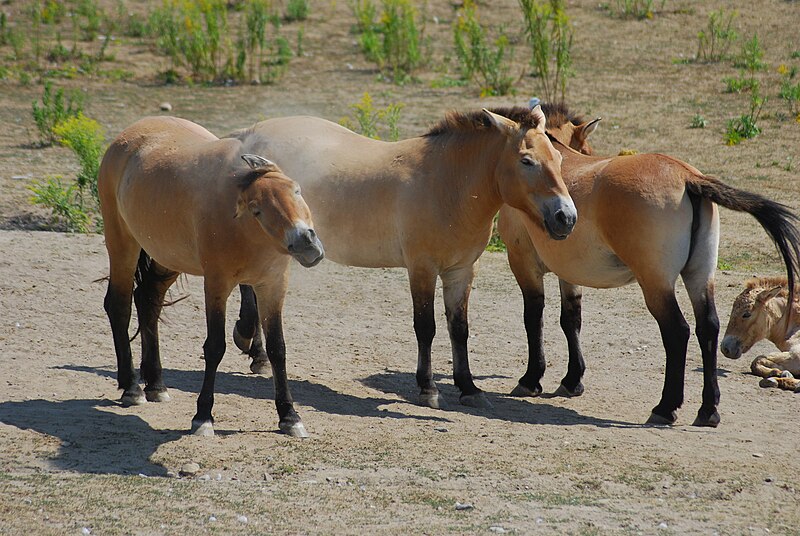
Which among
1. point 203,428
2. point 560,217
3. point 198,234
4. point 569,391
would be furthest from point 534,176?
point 203,428

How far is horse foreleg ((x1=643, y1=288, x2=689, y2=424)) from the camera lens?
6625 mm

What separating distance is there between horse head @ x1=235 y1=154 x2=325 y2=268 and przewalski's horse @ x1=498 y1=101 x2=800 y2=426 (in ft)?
5.64

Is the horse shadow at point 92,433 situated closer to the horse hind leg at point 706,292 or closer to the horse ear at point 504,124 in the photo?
the horse ear at point 504,124

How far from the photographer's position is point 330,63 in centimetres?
1800

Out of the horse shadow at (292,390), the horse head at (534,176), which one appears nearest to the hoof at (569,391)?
the horse shadow at (292,390)

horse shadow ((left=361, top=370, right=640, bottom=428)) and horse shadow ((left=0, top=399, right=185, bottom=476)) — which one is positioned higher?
horse shadow ((left=0, top=399, right=185, bottom=476))

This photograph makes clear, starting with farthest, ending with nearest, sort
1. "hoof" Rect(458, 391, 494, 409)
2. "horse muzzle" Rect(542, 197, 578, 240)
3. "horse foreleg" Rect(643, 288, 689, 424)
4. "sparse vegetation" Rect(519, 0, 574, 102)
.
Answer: "sparse vegetation" Rect(519, 0, 574, 102)
"hoof" Rect(458, 391, 494, 409)
"horse foreleg" Rect(643, 288, 689, 424)
"horse muzzle" Rect(542, 197, 578, 240)

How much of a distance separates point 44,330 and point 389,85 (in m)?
9.41

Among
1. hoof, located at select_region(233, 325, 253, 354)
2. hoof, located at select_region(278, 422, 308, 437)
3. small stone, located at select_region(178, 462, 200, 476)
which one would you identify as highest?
small stone, located at select_region(178, 462, 200, 476)

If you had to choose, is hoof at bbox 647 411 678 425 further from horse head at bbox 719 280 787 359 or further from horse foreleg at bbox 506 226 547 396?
horse head at bbox 719 280 787 359

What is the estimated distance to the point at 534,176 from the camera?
21.1 feet

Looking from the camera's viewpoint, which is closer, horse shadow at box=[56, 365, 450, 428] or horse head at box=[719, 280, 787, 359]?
horse shadow at box=[56, 365, 450, 428]

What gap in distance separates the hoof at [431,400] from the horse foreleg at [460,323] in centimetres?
18

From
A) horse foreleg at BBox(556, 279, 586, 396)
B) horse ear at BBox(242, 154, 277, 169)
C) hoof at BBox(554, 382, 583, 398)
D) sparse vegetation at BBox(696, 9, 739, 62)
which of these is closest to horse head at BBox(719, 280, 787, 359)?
horse foreleg at BBox(556, 279, 586, 396)
